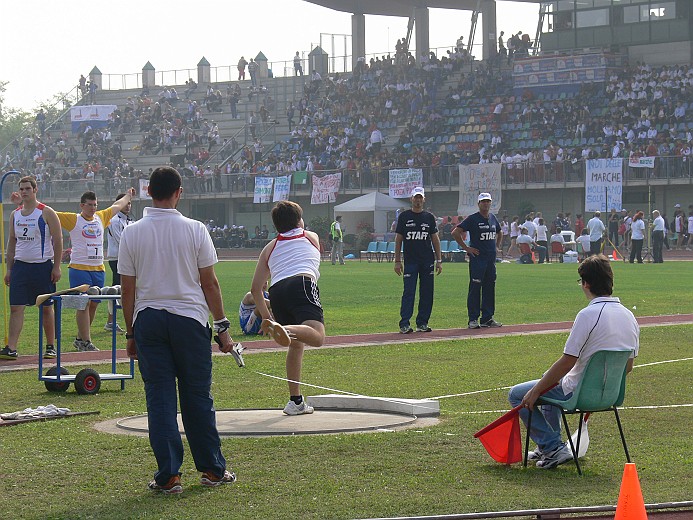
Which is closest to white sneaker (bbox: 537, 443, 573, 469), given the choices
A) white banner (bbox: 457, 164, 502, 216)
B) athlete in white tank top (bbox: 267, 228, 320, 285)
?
athlete in white tank top (bbox: 267, 228, 320, 285)

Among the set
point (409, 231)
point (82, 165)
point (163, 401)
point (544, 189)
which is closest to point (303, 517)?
point (163, 401)

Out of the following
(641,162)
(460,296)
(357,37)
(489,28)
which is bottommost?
(460,296)

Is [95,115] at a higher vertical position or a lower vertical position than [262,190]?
higher

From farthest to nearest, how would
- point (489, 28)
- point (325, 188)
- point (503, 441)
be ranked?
point (489, 28), point (325, 188), point (503, 441)

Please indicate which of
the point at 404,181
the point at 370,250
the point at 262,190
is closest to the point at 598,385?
the point at 370,250

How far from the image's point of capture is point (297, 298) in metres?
10.0

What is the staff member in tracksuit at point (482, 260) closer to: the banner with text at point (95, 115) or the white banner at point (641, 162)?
the white banner at point (641, 162)

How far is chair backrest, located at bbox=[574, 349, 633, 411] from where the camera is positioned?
7.62 m

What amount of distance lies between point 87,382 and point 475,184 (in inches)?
1561

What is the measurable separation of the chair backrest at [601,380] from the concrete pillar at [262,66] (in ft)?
218

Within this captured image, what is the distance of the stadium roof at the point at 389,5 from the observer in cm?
6769

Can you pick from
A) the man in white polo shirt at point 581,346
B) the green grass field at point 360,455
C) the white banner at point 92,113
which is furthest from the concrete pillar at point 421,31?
the man in white polo shirt at point 581,346

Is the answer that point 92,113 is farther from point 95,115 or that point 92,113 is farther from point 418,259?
point 418,259

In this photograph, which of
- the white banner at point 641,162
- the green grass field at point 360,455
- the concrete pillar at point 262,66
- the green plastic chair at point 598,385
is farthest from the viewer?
the concrete pillar at point 262,66
